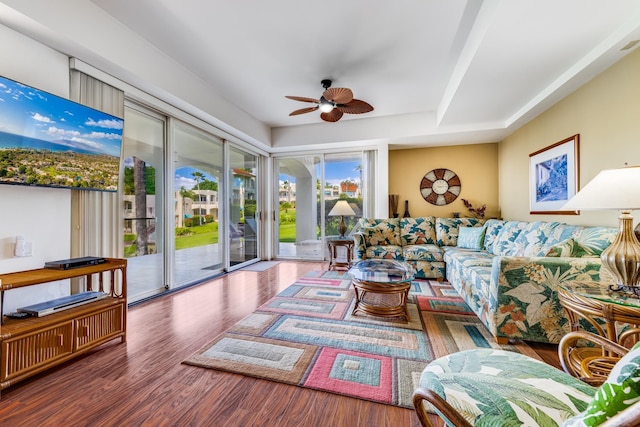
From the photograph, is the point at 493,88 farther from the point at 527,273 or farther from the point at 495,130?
the point at 527,273

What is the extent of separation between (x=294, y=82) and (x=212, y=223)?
2.51m

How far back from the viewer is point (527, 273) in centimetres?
201

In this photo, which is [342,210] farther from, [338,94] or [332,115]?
[338,94]

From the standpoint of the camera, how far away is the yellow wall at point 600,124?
218cm

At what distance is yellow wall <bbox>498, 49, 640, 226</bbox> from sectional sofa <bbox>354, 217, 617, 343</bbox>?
494mm

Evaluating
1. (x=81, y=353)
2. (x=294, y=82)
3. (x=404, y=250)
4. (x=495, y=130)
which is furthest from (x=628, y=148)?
(x=81, y=353)

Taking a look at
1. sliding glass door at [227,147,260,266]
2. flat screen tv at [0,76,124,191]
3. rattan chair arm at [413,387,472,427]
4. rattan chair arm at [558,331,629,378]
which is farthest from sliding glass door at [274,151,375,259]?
rattan chair arm at [413,387,472,427]

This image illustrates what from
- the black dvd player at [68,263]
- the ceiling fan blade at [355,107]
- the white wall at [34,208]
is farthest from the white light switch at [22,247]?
the ceiling fan blade at [355,107]

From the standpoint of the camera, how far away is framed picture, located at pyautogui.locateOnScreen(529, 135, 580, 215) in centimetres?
291

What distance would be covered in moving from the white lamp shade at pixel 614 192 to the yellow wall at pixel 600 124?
3.57 feet

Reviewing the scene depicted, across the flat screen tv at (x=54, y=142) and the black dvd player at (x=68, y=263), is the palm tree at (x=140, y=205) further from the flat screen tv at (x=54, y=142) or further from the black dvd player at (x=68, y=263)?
the black dvd player at (x=68, y=263)

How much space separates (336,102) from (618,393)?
3091mm

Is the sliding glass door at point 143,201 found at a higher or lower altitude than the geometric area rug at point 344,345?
higher

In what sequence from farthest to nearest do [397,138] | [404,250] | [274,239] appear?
1. [274,239]
2. [397,138]
3. [404,250]
